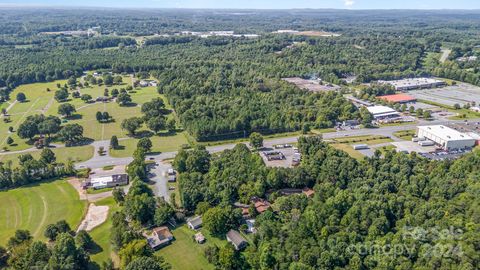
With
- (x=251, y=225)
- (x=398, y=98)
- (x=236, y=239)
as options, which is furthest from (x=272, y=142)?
(x=398, y=98)

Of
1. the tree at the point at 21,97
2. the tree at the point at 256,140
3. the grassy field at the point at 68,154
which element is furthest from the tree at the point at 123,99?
the tree at the point at 256,140

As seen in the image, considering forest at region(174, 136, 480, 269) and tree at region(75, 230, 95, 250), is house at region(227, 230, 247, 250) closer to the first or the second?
forest at region(174, 136, 480, 269)

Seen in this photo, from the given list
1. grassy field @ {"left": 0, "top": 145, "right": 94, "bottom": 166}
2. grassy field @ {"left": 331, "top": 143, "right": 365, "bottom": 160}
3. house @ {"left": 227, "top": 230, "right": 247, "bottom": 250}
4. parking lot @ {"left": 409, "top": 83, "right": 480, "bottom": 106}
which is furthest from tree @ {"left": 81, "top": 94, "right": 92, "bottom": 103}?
parking lot @ {"left": 409, "top": 83, "right": 480, "bottom": 106}

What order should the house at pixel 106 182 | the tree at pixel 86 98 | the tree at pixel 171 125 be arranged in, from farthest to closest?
the tree at pixel 86 98, the tree at pixel 171 125, the house at pixel 106 182

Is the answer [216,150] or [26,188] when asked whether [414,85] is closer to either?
[216,150]

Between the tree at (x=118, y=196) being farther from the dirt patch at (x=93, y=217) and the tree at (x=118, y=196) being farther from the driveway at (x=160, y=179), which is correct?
the driveway at (x=160, y=179)

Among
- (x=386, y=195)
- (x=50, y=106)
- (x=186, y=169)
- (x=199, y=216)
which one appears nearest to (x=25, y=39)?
(x=50, y=106)

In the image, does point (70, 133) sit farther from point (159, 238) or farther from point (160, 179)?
point (159, 238)
